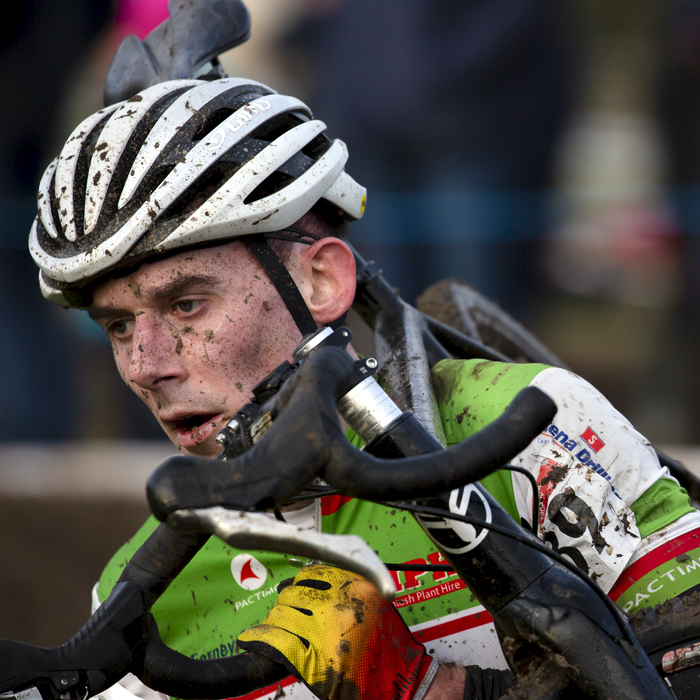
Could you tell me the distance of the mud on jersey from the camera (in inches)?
74.1

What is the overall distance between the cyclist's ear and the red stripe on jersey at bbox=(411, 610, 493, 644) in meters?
0.79

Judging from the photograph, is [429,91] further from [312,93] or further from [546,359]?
[546,359]

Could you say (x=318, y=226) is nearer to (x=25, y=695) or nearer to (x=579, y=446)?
(x=579, y=446)

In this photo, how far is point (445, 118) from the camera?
5.63 meters

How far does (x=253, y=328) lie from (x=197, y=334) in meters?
0.13

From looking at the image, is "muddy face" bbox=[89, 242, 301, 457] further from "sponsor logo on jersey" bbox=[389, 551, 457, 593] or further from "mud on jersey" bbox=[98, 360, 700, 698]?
"sponsor logo on jersey" bbox=[389, 551, 457, 593]

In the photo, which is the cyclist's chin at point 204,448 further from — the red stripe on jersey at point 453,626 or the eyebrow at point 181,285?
the red stripe on jersey at point 453,626

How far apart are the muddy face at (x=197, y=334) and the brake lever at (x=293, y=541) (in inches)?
35.0

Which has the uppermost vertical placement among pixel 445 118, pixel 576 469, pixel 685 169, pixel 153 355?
pixel 445 118

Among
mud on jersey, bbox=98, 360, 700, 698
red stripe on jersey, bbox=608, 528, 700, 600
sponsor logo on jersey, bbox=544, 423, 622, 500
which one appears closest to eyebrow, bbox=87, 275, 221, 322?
mud on jersey, bbox=98, 360, 700, 698

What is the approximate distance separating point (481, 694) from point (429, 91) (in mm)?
4301

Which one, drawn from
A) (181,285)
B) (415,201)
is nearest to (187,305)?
(181,285)

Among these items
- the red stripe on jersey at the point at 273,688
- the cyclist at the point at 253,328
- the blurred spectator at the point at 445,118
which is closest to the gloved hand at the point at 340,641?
the cyclist at the point at 253,328

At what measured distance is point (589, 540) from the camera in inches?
73.2
